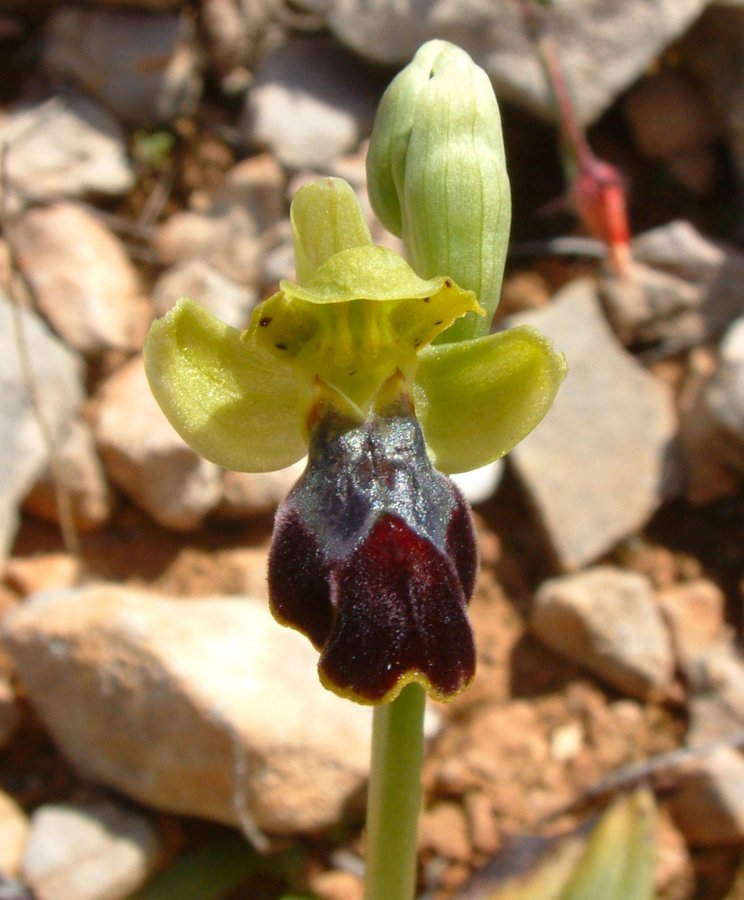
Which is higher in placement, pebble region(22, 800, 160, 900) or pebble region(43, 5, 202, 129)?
pebble region(43, 5, 202, 129)

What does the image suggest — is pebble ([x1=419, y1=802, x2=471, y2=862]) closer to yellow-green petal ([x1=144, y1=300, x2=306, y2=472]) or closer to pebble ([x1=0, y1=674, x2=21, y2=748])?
pebble ([x1=0, y1=674, x2=21, y2=748])

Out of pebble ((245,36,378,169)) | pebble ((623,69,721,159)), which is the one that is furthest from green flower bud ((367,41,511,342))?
pebble ((623,69,721,159))

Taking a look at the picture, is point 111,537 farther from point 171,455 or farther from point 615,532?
point 615,532

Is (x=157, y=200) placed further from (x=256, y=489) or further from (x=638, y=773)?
(x=638, y=773)

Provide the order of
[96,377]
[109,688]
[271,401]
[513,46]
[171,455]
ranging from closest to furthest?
[271,401], [109,688], [171,455], [96,377], [513,46]

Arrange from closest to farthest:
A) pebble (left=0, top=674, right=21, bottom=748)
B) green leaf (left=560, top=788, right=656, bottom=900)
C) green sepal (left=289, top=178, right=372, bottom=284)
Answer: green sepal (left=289, top=178, right=372, bottom=284) → green leaf (left=560, top=788, right=656, bottom=900) → pebble (left=0, top=674, right=21, bottom=748)

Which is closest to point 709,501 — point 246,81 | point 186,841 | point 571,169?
point 571,169

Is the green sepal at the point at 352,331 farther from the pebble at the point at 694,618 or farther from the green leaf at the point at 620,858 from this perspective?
the pebble at the point at 694,618

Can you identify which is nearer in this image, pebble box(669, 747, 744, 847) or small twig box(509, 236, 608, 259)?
pebble box(669, 747, 744, 847)
